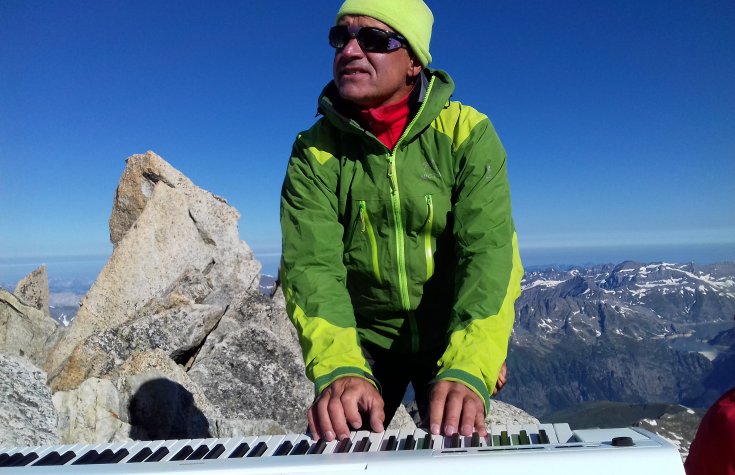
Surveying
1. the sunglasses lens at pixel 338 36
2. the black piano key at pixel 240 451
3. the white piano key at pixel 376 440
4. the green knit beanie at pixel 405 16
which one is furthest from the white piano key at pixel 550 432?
the sunglasses lens at pixel 338 36

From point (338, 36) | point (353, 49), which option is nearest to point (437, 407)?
point (353, 49)

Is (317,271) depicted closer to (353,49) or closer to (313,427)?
(313,427)

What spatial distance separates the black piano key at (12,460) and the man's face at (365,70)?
8.53ft

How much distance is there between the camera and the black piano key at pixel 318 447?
280cm

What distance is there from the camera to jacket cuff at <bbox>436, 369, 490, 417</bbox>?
325 centimetres

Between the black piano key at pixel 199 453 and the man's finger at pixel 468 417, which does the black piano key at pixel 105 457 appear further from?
the man's finger at pixel 468 417

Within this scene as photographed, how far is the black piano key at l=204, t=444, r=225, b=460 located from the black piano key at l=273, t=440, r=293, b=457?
24 centimetres

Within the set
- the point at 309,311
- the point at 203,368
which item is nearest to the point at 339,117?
the point at 309,311

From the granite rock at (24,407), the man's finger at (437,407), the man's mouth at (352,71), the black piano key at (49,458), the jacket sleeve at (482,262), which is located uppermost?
the man's mouth at (352,71)

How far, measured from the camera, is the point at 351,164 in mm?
4164

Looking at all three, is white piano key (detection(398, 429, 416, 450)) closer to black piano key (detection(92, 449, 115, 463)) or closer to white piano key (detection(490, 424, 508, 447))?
white piano key (detection(490, 424, 508, 447))

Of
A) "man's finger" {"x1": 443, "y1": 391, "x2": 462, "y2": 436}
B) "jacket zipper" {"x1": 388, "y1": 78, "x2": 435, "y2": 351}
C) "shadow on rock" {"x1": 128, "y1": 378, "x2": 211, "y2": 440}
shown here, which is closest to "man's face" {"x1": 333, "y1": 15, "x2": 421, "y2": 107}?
"jacket zipper" {"x1": 388, "y1": 78, "x2": 435, "y2": 351}

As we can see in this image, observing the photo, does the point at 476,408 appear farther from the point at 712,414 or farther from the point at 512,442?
the point at 712,414

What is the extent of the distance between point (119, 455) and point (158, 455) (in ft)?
0.54
